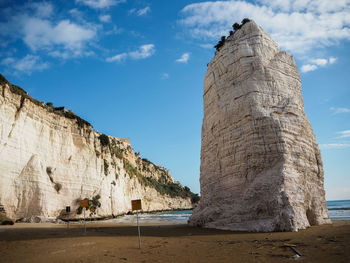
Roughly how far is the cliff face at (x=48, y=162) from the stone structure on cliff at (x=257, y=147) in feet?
51.4

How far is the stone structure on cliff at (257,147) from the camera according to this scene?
34.2 feet

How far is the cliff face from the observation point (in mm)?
20236

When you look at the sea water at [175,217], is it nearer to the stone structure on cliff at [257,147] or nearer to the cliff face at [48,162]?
the cliff face at [48,162]

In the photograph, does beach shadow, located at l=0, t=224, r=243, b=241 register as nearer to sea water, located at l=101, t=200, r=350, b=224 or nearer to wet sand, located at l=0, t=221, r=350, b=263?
wet sand, located at l=0, t=221, r=350, b=263

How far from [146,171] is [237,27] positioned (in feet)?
225

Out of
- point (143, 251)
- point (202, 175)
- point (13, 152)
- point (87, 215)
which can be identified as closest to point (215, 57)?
point (202, 175)

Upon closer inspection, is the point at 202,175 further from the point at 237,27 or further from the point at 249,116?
the point at 237,27

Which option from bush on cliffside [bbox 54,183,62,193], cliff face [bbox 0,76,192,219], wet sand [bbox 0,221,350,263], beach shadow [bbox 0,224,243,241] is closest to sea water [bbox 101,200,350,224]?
cliff face [bbox 0,76,192,219]

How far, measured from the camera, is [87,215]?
2853 centimetres

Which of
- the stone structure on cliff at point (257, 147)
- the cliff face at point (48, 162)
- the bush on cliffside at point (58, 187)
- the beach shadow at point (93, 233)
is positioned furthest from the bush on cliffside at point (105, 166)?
the stone structure on cliff at point (257, 147)

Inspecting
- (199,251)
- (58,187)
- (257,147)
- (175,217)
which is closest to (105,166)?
(58,187)

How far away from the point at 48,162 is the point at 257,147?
856 inches

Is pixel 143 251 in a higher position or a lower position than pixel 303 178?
lower

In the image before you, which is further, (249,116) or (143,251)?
(249,116)
